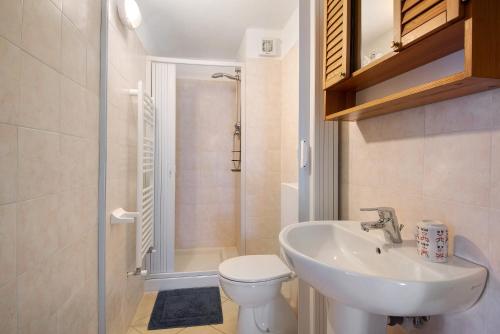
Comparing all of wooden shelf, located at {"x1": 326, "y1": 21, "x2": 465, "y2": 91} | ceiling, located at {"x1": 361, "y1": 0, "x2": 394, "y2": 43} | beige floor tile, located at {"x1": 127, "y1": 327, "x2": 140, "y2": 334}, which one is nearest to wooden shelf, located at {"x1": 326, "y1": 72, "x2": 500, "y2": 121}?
wooden shelf, located at {"x1": 326, "y1": 21, "x2": 465, "y2": 91}

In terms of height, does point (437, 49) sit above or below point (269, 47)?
below

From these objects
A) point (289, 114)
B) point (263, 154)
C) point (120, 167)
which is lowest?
point (120, 167)

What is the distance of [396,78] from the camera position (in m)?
1.04

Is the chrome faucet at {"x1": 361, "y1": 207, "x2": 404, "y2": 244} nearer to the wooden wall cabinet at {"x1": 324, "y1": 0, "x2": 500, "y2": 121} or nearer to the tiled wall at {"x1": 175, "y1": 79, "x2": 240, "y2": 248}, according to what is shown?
the wooden wall cabinet at {"x1": 324, "y1": 0, "x2": 500, "y2": 121}

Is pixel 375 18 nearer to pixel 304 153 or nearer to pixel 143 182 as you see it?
pixel 304 153

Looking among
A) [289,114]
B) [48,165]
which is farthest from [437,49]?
[289,114]

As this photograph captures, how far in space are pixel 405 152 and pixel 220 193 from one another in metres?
2.44

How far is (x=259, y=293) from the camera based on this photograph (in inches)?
57.4

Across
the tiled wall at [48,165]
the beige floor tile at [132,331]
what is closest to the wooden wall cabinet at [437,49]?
the tiled wall at [48,165]

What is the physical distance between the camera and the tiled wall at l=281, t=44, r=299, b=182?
2.13 meters

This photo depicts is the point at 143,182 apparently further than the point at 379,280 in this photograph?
Yes

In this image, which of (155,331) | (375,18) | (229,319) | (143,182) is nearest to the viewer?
(375,18)

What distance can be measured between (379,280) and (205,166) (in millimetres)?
2697

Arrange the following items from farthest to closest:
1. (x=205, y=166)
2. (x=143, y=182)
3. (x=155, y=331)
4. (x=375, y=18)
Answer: (x=205, y=166), (x=143, y=182), (x=155, y=331), (x=375, y=18)
